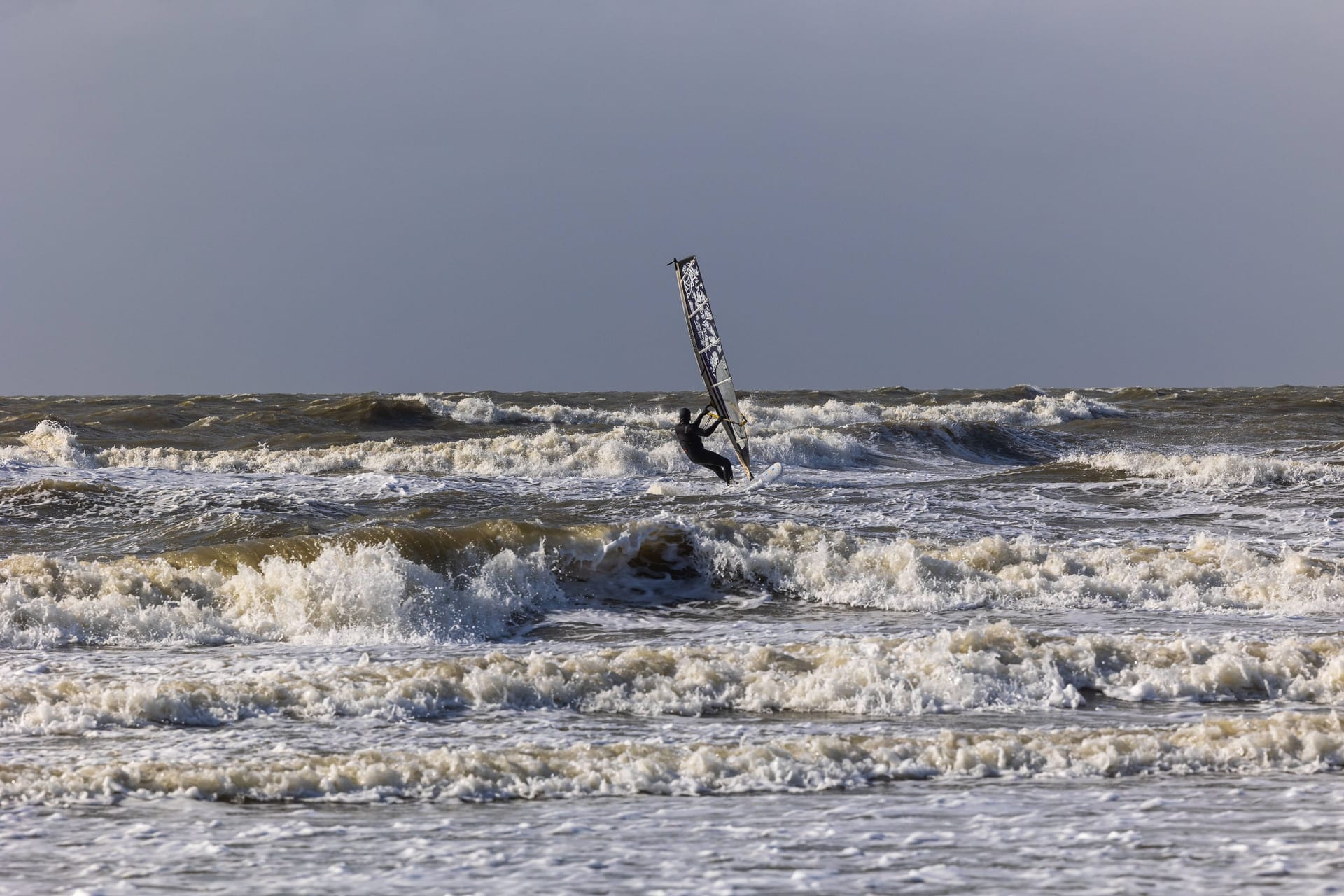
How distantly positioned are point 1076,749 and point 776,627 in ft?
13.0

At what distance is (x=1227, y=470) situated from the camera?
61.7 ft

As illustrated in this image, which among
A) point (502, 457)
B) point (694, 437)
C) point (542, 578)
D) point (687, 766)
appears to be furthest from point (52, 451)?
point (687, 766)

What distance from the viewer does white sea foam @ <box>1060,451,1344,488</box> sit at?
61.1 ft

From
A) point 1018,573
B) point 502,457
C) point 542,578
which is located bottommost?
point 1018,573

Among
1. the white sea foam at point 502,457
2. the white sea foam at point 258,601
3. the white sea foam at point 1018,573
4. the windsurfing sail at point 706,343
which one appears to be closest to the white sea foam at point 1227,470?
the white sea foam at point 502,457

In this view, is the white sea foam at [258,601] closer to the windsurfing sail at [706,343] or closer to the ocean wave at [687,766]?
the ocean wave at [687,766]

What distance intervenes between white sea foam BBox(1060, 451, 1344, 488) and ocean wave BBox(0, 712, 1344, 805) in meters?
13.2

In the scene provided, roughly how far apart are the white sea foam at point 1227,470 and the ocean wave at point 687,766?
13.2m

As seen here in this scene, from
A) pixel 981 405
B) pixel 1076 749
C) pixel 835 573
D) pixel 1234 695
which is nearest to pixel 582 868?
pixel 1076 749

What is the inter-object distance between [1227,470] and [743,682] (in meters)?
14.0

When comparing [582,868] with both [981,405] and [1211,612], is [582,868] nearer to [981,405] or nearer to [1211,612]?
→ [1211,612]

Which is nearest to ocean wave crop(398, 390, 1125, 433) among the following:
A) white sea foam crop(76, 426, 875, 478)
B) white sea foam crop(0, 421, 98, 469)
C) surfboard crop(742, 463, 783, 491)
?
white sea foam crop(76, 426, 875, 478)

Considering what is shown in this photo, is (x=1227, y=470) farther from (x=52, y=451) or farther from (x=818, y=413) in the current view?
(x=52, y=451)

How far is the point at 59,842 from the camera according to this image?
16.6 ft
